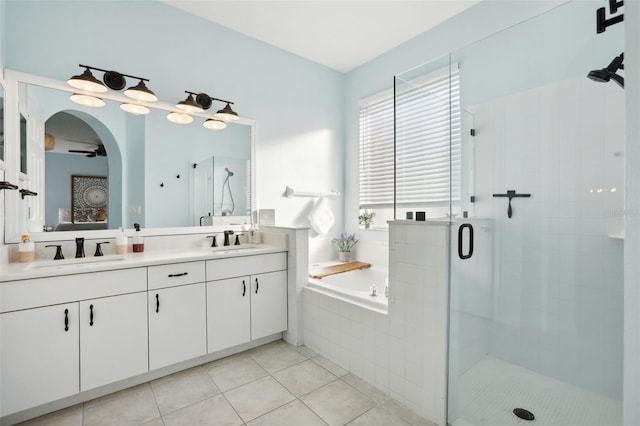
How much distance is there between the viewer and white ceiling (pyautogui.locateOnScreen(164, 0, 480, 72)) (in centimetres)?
257

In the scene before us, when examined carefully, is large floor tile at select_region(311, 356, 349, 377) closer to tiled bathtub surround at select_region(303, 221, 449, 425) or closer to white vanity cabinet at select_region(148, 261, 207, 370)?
tiled bathtub surround at select_region(303, 221, 449, 425)

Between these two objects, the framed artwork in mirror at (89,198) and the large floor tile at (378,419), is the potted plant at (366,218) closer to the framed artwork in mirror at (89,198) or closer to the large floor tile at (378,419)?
the large floor tile at (378,419)

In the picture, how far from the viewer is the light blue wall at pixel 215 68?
210 cm

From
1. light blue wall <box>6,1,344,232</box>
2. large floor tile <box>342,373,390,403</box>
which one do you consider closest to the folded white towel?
light blue wall <box>6,1,344,232</box>

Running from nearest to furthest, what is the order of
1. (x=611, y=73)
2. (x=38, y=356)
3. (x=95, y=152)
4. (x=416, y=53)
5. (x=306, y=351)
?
(x=611, y=73)
(x=38, y=356)
(x=95, y=152)
(x=306, y=351)
(x=416, y=53)

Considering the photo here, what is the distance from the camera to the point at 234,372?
7.11 ft

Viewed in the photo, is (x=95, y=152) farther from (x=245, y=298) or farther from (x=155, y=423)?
(x=155, y=423)

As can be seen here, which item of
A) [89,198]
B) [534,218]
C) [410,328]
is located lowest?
[410,328]

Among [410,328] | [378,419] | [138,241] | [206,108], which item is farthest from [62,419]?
[206,108]

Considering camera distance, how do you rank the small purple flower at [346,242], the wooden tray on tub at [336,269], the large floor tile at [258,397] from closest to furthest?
the large floor tile at [258,397], the wooden tray on tub at [336,269], the small purple flower at [346,242]

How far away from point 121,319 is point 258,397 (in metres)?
0.95

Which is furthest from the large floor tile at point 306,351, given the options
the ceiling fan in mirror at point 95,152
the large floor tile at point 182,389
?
the ceiling fan in mirror at point 95,152

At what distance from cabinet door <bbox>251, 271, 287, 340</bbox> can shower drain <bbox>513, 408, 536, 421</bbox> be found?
→ 1.67 m

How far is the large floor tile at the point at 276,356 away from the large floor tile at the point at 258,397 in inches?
7.1
